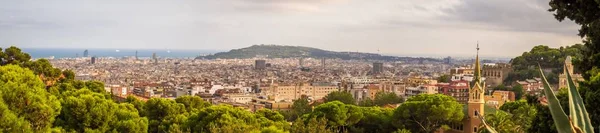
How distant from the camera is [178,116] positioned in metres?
17.6

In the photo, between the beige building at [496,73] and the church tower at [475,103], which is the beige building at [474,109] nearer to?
the church tower at [475,103]

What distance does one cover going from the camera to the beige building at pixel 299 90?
227 feet

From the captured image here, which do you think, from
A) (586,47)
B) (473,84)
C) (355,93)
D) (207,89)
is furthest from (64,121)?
(207,89)

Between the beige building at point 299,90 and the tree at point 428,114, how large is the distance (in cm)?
4626

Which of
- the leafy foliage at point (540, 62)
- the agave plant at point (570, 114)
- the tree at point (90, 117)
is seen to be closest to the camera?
the agave plant at point (570, 114)

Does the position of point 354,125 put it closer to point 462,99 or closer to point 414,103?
point 414,103

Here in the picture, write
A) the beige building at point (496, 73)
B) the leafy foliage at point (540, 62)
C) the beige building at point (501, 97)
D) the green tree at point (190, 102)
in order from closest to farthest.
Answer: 1. the green tree at point (190, 102)
2. the beige building at point (501, 97)
3. the leafy foliage at point (540, 62)
4. the beige building at point (496, 73)

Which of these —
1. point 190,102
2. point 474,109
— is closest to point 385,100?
point 474,109

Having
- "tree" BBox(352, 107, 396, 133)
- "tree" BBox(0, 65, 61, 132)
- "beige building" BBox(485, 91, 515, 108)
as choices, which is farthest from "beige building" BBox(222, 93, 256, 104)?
"tree" BBox(0, 65, 61, 132)

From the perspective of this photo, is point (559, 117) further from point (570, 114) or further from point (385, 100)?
point (385, 100)

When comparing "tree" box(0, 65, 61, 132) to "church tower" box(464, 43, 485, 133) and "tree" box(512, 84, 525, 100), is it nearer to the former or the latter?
"church tower" box(464, 43, 485, 133)

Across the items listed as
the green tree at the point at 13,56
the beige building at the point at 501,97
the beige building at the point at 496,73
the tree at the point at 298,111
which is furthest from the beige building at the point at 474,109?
the beige building at the point at 496,73

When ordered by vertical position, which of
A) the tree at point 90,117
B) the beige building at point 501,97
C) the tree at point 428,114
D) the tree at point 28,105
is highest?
the tree at point 28,105

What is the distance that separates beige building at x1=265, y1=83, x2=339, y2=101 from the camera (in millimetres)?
69250
